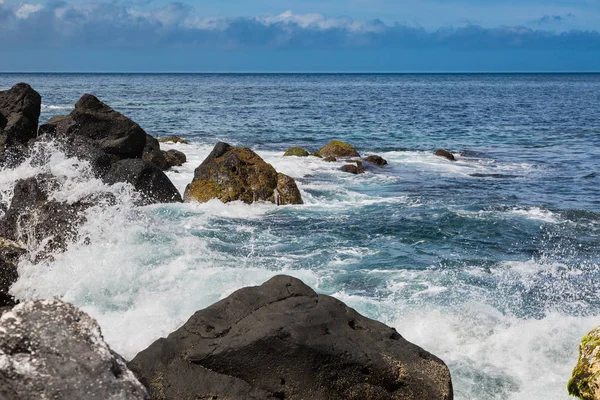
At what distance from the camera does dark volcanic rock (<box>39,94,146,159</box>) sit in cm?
2127

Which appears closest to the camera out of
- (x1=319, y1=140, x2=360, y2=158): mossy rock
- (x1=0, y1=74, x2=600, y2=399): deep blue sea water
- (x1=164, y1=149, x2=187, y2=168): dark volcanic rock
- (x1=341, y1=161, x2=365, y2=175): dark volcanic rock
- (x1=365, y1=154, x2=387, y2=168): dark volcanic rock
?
(x1=0, y1=74, x2=600, y2=399): deep blue sea water

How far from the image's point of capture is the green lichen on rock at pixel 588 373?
654 cm

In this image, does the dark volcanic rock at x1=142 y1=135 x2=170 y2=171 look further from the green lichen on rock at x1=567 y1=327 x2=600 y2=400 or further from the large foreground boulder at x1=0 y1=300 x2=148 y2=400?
the large foreground boulder at x1=0 y1=300 x2=148 y2=400

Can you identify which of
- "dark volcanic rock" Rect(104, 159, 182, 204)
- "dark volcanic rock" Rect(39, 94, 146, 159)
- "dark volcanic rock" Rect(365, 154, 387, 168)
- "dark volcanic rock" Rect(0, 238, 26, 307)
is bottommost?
"dark volcanic rock" Rect(365, 154, 387, 168)

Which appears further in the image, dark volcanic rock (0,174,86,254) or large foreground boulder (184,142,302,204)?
large foreground boulder (184,142,302,204)

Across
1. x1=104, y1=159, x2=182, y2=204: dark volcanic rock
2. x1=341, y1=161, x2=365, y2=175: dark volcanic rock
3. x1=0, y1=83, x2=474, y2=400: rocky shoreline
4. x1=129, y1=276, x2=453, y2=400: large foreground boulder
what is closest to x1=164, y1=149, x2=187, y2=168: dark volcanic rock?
x1=341, y1=161, x2=365, y2=175: dark volcanic rock

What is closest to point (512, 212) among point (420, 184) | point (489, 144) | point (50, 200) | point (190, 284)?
point (420, 184)

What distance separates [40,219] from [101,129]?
27.1ft

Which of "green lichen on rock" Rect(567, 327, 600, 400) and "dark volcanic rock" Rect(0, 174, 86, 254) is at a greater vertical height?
"green lichen on rock" Rect(567, 327, 600, 400)

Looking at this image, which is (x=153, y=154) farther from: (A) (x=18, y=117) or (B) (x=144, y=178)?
(B) (x=144, y=178)

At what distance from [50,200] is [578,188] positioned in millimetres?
17777

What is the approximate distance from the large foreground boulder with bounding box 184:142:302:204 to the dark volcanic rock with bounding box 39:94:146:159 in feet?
9.95

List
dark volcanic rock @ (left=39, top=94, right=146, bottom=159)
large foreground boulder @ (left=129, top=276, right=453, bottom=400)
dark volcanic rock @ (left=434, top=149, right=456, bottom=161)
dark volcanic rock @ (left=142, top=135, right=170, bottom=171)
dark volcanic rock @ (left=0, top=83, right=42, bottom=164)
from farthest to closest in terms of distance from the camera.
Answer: dark volcanic rock @ (left=434, top=149, right=456, bottom=161), dark volcanic rock @ (left=142, top=135, right=170, bottom=171), dark volcanic rock @ (left=39, top=94, right=146, bottom=159), dark volcanic rock @ (left=0, top=83, right=42, bottom=164), large foreground boulder @ (left=129, top=276, right=453, bottom=400)

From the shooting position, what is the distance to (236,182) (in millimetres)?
19547
